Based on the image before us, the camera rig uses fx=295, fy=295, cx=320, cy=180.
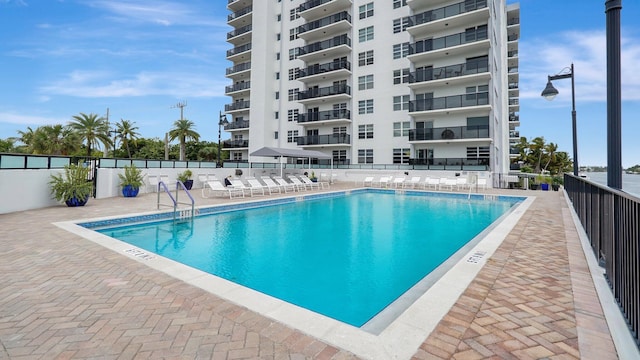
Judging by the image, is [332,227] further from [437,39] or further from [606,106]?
[437,39]

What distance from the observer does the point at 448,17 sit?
22469 millimetres

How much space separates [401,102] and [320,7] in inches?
516

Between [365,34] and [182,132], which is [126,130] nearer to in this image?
[182,132]

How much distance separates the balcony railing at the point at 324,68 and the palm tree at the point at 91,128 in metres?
25.0

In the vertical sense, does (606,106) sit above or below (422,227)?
above

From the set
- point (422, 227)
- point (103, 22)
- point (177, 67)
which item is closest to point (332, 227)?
point (422, 227)

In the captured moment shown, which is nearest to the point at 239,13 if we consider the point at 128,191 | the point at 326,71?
the point at 326,71

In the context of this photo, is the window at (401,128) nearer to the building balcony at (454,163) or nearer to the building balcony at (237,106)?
the building balcony at (454,163)

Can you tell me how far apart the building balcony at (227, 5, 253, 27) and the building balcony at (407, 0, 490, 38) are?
21.0 meters

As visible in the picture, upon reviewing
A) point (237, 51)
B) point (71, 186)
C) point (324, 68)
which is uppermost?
point (237, 51)

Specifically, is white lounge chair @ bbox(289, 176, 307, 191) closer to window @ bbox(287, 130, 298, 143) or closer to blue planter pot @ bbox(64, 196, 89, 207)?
blue planter pot @ bbox(64, 196, 89, 207)

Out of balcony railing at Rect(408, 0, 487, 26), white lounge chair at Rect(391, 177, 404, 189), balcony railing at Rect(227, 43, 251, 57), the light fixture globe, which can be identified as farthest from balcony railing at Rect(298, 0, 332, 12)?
the light fixture globe

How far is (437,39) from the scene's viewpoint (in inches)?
919

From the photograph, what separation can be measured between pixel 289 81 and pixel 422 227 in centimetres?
2816
